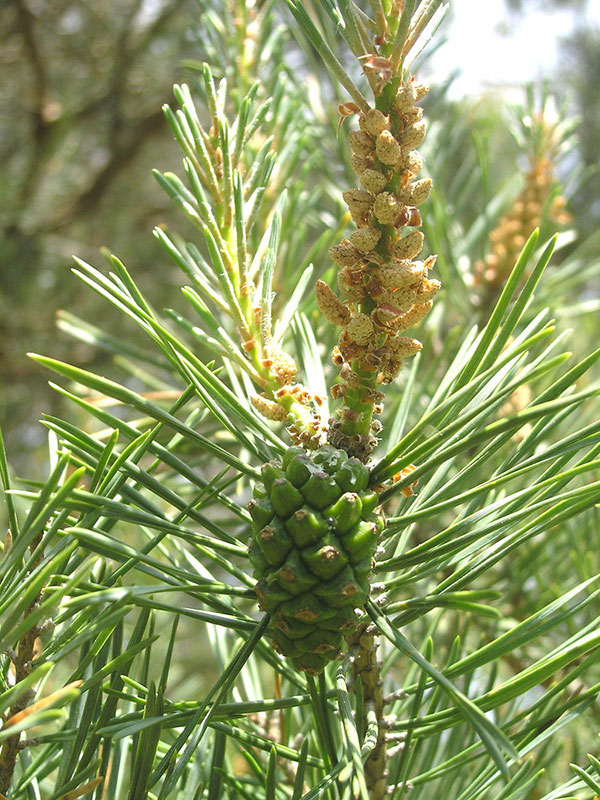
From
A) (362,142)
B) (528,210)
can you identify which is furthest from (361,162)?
(528,210)

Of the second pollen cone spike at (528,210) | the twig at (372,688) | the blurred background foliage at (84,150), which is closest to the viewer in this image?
the twig at (372,688)

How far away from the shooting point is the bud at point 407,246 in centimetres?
41

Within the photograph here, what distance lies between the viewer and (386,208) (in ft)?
1.34

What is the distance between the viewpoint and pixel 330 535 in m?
0.41

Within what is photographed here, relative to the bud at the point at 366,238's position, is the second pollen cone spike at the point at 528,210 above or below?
above

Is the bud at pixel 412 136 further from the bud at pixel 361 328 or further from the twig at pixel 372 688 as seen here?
the twig at pixel 372 688

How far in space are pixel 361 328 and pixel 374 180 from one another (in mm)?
78

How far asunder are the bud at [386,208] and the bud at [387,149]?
2 centimetres

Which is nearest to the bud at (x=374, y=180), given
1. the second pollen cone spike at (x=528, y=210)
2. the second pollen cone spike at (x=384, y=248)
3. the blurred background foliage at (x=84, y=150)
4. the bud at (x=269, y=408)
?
the second pollen cone spike at (x=384, y=248)

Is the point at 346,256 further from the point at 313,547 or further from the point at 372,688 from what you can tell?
the point at 372,688

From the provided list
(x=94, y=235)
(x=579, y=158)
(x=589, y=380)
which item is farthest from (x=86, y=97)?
(x=589, y=380)

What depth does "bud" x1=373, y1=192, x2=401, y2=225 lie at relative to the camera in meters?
0.41

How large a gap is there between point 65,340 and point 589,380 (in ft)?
3.83

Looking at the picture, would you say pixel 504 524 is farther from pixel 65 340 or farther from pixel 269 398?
pixel 65 340
